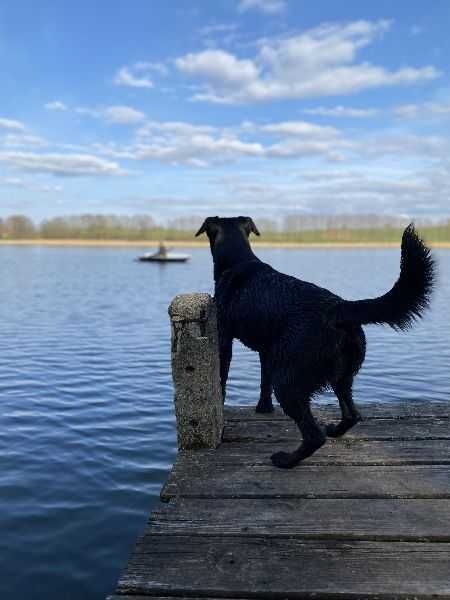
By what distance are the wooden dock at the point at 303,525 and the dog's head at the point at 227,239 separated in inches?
65.6

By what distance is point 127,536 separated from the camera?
17.1 ft

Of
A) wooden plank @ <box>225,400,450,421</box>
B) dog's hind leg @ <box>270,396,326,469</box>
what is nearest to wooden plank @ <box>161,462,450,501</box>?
dog's hind leg @ <box>270,396,326,469</box>

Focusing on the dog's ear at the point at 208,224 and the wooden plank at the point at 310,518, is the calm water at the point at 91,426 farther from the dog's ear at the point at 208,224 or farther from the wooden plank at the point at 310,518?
the dog's ear at the point at 208,224

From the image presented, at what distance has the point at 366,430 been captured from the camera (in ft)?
15.8

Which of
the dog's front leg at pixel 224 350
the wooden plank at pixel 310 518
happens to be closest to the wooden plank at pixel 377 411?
the dog's front leg at pixel 224 350

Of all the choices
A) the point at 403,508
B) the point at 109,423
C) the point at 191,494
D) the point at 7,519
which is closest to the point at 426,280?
the point at 403,508

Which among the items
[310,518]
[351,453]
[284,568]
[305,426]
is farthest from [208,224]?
[284,568]

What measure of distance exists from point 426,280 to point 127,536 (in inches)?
148

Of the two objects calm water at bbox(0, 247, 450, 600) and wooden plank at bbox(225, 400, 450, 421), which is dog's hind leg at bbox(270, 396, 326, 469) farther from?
calm water at bbox(0, 247, 450, 600)

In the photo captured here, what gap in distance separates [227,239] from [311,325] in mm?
1850

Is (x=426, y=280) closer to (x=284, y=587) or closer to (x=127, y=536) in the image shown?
(x=284, y=587)

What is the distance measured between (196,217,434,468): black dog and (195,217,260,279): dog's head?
609 mm

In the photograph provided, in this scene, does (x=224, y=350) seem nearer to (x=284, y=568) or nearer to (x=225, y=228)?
(x=225, y=228)

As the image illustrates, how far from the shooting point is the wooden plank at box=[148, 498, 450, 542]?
2973 mm
